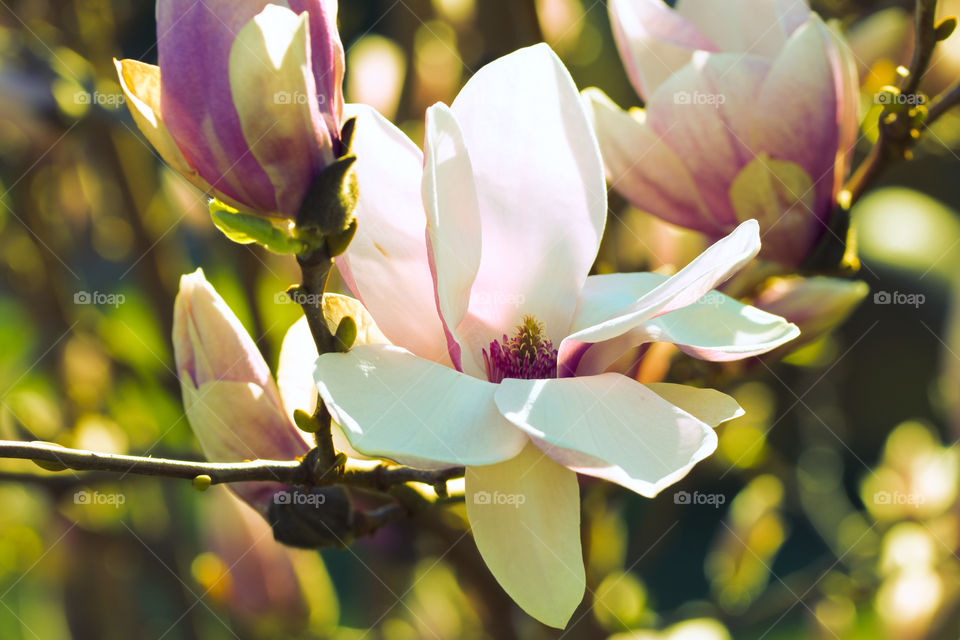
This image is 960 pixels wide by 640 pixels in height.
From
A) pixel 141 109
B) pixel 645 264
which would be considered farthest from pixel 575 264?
pixel 645 264

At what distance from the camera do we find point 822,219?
2.06 ft

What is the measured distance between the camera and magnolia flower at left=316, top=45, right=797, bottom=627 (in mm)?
390

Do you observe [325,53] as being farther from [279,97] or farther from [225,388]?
[225,388]

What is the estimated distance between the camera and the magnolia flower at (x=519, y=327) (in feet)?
1.28

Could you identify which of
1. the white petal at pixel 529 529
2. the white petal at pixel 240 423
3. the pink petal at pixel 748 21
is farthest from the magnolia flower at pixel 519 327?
the pink petal at pixel 748 21

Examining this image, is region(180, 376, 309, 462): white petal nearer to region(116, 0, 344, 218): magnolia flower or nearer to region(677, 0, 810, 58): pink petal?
region(116, 0, 344, 218): magnolia flower

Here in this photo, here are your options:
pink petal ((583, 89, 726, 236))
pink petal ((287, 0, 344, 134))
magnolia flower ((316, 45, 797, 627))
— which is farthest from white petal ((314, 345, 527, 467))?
pink petal ((583, 89, 726, 236))

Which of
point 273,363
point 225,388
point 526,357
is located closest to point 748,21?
point 526,357

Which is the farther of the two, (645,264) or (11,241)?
(11,241)

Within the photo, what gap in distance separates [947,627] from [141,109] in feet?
2.52

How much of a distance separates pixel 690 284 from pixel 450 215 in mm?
107

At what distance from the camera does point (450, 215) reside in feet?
1.39

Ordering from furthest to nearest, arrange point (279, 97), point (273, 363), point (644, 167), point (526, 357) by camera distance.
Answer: point (273, 363) → point (644, 167) → point (526, 357) → point (279, 97)

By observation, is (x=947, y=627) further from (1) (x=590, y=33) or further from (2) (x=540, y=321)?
(1) (x=590, y=33)
